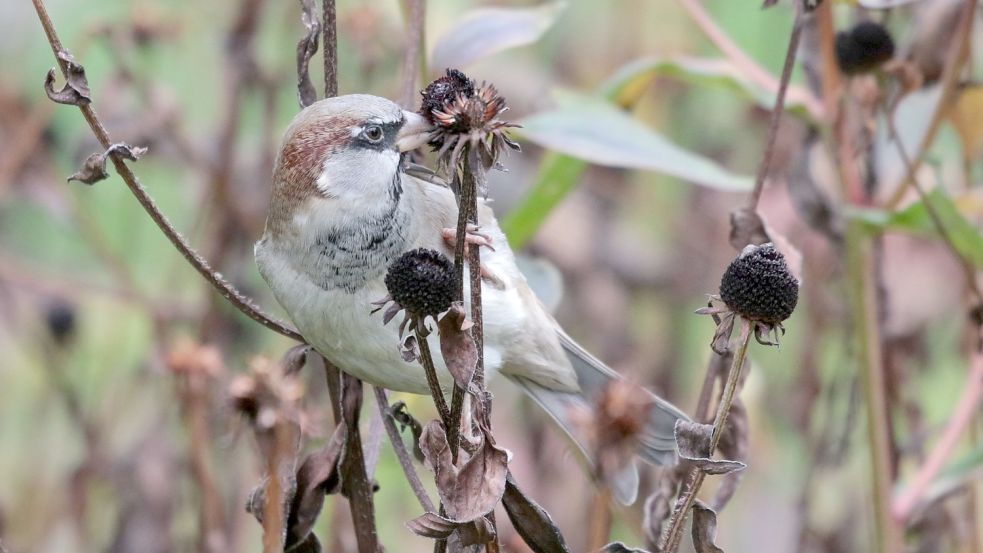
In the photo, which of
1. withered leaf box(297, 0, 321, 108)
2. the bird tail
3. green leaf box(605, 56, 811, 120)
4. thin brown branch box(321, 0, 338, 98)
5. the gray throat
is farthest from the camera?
green leaf box(605, 56, 811, 120)

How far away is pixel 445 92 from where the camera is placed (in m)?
1.07

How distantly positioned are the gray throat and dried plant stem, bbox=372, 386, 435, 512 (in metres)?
0.16

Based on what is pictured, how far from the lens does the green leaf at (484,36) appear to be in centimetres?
186

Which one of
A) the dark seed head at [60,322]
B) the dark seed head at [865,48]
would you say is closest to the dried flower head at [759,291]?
the dark seed head at [865,48]

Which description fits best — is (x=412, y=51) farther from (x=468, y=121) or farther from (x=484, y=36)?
(x=468, y=121)

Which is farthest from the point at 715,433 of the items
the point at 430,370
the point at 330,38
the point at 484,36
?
the point at 484,36

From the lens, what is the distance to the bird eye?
159cm

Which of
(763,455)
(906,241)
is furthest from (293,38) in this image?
(906,241)

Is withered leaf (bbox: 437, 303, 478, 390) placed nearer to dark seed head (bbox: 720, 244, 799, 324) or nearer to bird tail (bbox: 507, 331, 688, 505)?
dark seed head (bbox: 720, 244, 799, 324)

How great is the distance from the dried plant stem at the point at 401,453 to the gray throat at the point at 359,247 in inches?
6.4

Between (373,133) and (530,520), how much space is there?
1.91 ft

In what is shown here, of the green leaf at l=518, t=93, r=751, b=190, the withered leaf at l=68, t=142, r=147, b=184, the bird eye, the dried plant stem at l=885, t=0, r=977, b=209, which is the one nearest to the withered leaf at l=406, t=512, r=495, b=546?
the withered leaf at l=68, t=142, r=147, b=184

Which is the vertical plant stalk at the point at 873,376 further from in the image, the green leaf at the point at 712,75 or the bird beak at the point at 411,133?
the bird beak at the point at 411,133

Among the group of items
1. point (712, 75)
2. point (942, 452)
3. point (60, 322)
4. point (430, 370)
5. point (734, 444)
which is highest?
point (60, 322)
